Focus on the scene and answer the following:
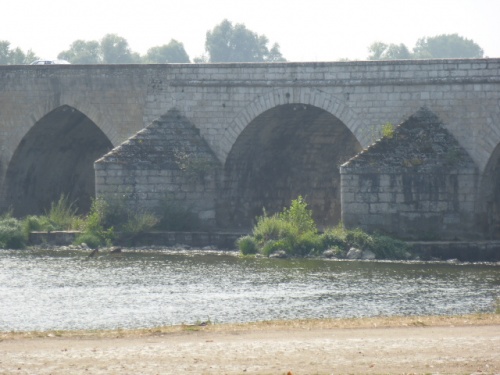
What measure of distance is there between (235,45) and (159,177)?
65677mm

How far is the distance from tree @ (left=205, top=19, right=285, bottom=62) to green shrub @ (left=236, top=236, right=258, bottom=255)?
6634 centimetres

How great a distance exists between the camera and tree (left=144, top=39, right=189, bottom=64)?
318 feet

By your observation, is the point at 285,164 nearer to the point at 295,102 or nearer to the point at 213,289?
the point at 295,102

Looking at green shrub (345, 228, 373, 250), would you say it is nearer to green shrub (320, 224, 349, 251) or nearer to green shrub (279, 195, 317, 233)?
green shrub (320, 224, 349, 251)

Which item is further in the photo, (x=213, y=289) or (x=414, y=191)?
(x=414, y=191)

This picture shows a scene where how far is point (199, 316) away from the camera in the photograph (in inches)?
764

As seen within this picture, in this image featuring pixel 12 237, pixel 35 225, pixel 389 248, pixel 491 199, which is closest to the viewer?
pixel 389 248

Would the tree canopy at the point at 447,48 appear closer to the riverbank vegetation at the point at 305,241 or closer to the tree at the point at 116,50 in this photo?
the tree at the point at 116,50

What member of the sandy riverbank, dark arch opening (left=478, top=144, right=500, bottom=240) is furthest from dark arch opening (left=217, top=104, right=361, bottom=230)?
the sandy riverbank

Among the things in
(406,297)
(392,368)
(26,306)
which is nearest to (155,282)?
(26,306)

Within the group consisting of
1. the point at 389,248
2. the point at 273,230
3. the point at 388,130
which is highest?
the point at 388,130

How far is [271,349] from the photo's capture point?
14859 mm

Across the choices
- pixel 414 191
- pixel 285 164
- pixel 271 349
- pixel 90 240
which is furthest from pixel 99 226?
pixel 271 349

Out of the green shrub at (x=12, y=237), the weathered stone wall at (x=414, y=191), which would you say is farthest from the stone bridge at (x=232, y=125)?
the green shrub at (x=12, y=237)
